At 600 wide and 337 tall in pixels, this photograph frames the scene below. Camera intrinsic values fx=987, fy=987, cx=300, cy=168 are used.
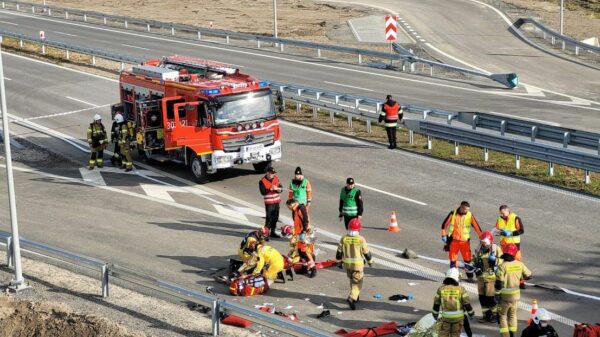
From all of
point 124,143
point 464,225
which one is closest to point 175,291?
point 464,225

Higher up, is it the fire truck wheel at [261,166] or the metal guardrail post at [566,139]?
the metal guardrail post at [566,139]

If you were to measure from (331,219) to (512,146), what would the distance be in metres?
Answer: 6.14

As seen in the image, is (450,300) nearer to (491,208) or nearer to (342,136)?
(491,208)

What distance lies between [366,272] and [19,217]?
855 centimetres

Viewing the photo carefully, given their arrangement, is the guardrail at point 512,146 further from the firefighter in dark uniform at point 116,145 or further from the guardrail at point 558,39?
the guardrail at point 558,39

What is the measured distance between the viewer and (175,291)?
15242mm

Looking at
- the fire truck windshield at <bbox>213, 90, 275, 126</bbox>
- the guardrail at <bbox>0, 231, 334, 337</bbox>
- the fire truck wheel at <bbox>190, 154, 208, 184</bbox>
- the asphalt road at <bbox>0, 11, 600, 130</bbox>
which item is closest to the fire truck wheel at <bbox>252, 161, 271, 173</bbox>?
the fire truck windshield at <bbox>213, 90, 275, 126</bbox>

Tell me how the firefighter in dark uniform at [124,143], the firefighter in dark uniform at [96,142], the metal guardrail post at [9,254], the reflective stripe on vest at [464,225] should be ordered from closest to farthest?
the reflective stripe on vest at [464,225], the metal guardrail post at [9,254], the firefighter in dark uniform at [124,143], the firefighter in dark uniform at [96,142]

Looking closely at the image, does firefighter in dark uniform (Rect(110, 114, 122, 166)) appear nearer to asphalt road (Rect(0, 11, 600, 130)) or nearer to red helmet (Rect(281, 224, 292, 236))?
red helmet (Rect(281, 224, 292, 236))

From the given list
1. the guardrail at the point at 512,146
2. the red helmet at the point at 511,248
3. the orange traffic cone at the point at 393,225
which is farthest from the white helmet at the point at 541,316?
the guardrail at the point at 512,146

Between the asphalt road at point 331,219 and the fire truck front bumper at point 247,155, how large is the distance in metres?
0.62

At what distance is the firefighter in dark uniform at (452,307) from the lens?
13.5 metres

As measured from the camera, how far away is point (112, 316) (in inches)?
615

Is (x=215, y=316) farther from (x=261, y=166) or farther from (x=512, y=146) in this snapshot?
(x=512, y=146)
